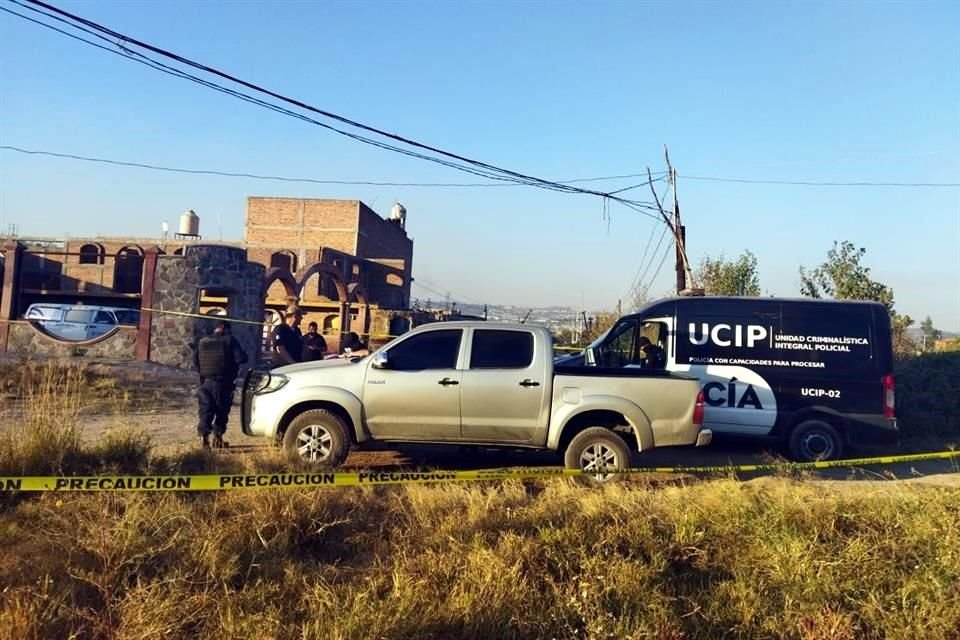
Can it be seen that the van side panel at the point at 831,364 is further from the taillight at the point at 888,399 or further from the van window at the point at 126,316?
the van window at the point at 126,316

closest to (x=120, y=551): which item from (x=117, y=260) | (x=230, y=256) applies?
(x=230, y=256)

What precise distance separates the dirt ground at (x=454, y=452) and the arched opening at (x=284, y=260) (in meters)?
23.9

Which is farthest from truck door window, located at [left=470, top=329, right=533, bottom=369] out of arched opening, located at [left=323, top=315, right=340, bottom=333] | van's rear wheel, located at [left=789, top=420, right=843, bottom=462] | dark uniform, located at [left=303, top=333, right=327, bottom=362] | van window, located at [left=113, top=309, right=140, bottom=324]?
arched opening, located at [left=323, top=315, right=340, bottom=333]

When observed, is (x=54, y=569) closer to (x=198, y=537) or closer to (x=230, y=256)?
(x=198, y=537)

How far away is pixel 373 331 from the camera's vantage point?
25.3m

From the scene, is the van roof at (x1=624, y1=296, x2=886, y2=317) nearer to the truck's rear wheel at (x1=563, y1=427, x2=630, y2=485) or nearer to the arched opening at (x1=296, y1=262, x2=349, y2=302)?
the truck's rear wheel at (x1=563, y1=427, x2=630, y2=485)

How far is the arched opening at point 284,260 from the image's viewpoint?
36.0 metres

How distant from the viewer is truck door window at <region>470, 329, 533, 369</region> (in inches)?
301

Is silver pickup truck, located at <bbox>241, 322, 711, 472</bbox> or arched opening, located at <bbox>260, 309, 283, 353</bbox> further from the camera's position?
arched opening, located at <bbox>260, 309, 283, 353</bbox>

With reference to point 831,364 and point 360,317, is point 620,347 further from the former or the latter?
point 360,317

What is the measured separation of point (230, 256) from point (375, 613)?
1538 cm

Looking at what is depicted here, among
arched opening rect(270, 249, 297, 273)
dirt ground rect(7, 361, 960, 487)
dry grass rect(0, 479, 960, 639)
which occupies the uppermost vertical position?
arched opening rect(270, 249, 297, 273)

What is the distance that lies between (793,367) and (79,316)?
18632mm

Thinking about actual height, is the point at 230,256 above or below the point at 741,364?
above
